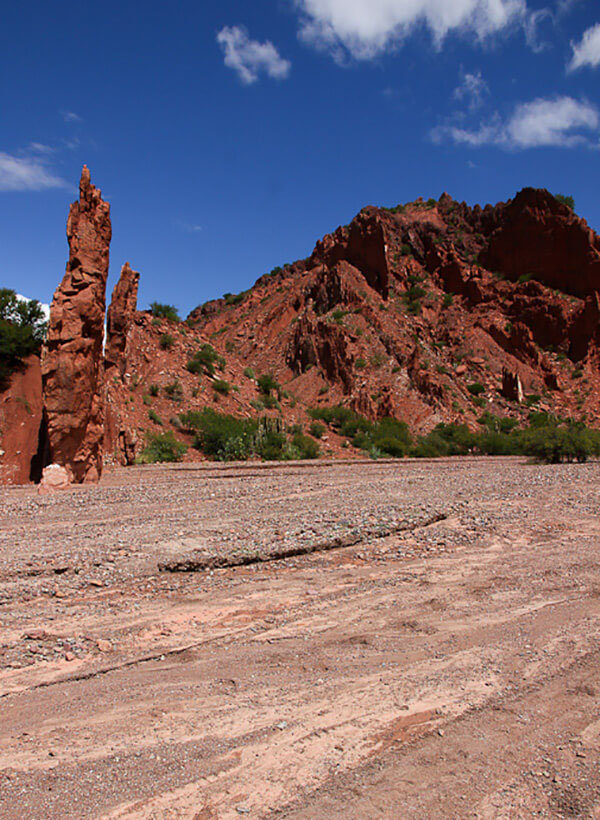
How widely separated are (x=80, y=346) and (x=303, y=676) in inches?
585

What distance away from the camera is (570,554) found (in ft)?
25.5

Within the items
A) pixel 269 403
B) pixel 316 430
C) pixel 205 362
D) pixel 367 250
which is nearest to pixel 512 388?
pixel 367 250

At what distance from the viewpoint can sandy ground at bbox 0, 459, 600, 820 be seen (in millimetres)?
3152

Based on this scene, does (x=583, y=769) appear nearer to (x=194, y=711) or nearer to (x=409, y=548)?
(x=194, y=711)

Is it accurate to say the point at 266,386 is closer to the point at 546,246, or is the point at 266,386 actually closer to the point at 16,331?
the point at 16,331

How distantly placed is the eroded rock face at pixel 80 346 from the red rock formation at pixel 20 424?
9.78ft

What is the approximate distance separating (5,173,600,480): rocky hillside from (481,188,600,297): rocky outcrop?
0.13 m

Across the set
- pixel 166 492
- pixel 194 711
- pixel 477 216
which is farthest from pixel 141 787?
pixel 477 216

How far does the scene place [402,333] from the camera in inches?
1960

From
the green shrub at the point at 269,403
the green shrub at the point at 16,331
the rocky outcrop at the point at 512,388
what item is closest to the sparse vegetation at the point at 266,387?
the green shrub at the point at 269,403

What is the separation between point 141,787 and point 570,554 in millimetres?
6408

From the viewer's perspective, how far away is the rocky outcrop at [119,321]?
1151 inches

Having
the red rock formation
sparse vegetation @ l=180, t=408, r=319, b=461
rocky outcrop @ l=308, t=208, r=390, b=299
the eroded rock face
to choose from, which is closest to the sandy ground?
the eroded rock face

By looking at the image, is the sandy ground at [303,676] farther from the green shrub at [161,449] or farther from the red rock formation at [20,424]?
the green shrub at [161,449]
